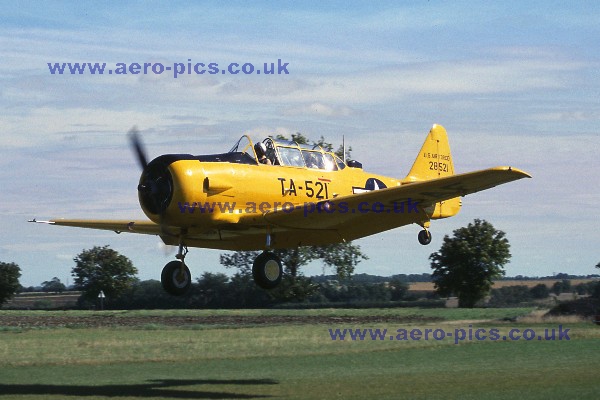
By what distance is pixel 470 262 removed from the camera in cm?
7575

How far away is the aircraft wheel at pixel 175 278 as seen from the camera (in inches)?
875

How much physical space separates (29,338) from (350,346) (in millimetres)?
13716

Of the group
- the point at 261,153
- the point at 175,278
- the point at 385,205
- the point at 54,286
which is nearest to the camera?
the point at 385,205

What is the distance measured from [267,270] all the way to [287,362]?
14.1 metres

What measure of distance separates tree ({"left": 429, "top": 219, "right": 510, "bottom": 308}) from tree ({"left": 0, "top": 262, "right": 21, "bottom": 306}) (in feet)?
109

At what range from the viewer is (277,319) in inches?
2041

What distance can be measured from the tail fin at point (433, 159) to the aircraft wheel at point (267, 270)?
5885 mm

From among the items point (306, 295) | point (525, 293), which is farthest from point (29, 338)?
point (525, 293)

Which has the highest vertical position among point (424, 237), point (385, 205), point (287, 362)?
point (385, 205)

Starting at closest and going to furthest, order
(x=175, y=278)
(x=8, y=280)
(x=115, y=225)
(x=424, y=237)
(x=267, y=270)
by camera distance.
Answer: (x=267, y=270), (x=175, y=278), (x=424, y=237), (x=115, y=225), (x=8, y=280)

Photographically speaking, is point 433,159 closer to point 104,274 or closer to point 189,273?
point 189,273

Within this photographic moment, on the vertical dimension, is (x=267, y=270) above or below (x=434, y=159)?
below

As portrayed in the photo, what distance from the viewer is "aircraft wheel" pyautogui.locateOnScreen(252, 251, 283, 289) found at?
851 inches

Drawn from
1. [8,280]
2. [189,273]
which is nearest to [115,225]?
[189,273]
